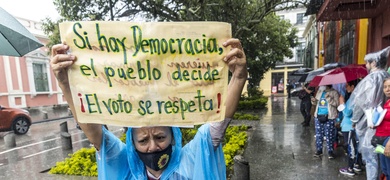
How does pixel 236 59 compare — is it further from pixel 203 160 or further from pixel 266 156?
pixel 266 156

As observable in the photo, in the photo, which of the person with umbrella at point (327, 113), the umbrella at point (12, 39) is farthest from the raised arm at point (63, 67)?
the person with umbrella at point (327, 113)

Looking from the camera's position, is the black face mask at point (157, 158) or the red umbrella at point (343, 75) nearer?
the black face mask at point (157, 158)

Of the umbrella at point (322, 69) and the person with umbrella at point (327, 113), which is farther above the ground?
the umbrella at point (322, 69)

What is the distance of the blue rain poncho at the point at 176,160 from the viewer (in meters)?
1.52

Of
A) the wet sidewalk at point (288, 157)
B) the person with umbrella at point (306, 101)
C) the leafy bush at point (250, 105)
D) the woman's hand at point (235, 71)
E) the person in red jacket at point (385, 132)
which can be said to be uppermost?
the woman's hand at point (235, 71)

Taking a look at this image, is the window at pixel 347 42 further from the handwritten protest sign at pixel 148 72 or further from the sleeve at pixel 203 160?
the handwritten protest sign at pixel 148 72

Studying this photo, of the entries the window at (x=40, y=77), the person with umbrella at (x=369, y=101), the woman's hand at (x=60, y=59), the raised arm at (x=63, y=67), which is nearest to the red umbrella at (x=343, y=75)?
the person with umbrella at (x=369, y=101)

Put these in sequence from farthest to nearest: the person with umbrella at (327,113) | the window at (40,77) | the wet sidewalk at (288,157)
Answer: the window at (40,77) < the person with umbrella at (327,113) < the wet sidewalk at (288,157)

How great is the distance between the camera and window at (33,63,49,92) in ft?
62.2

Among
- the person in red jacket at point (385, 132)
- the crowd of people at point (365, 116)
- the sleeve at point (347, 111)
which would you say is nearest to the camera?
the person in red jacket at point (385, 132)

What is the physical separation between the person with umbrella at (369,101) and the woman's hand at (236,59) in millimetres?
2825

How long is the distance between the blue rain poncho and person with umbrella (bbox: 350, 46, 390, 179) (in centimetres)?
287

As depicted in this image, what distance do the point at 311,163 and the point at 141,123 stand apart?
4.66 metres

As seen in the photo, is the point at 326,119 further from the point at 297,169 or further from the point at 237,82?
the point at 237,82
